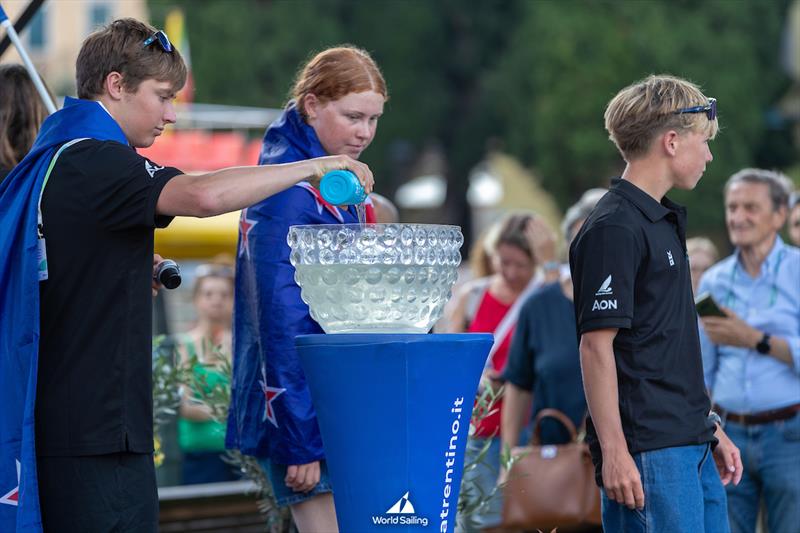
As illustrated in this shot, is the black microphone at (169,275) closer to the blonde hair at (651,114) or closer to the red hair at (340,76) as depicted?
the red hair at (340,76)

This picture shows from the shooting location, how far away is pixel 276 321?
4117mm

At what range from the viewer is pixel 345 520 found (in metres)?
3.64

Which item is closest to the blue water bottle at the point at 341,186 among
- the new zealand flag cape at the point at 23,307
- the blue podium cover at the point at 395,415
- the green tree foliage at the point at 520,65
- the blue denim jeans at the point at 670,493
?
the blue podium cover at the point at 395,415

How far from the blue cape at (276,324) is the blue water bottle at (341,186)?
0.72 metres

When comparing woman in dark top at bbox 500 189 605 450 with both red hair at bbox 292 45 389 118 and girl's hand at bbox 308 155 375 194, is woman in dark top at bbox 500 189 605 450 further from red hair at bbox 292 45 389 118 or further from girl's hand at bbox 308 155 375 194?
girl's hand at bbox 308 155 375 194

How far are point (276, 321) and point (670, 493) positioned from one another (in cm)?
127

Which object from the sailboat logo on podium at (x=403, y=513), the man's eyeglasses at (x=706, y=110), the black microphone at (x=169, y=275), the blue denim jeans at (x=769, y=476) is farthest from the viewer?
the blue denim jeans at (x=769, y=476)

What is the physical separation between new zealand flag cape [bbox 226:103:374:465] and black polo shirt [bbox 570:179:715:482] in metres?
0.82

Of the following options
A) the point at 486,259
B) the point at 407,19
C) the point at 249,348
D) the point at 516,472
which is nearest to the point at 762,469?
the point at 516,472

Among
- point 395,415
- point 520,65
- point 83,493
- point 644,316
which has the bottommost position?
point 83,493

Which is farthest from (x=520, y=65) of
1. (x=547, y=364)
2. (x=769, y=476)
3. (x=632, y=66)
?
(x=769, y=476)

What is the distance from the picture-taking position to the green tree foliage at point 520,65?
119 ft

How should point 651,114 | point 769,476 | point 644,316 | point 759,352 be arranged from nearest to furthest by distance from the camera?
point 644,316, point 651,114, point 769,476, point 759,352

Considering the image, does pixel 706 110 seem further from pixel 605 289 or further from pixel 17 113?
pixel 17 113
